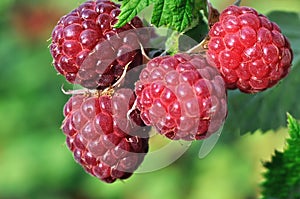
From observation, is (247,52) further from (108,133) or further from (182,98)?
(108,133)

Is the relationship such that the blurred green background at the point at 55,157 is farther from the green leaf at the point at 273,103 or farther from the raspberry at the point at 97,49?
the raspberry at the point at 97,49

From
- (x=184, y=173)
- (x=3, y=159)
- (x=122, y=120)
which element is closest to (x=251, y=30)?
(x=122, y=120)

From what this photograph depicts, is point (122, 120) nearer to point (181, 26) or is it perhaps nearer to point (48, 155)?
point (181, 26)

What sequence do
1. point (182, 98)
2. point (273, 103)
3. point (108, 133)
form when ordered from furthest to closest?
point (273, 103), point (108, 133), point (182, 98)

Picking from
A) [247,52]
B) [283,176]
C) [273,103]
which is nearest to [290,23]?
[273,103]

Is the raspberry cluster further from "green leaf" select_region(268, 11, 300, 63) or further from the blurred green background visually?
the blurred green background

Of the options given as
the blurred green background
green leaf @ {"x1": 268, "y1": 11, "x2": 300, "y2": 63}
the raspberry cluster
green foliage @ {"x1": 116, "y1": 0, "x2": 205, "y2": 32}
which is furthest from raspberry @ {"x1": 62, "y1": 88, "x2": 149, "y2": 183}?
the blurred green background

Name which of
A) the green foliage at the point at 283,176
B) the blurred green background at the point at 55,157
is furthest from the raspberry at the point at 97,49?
the blurred green background at the point at 55,157
